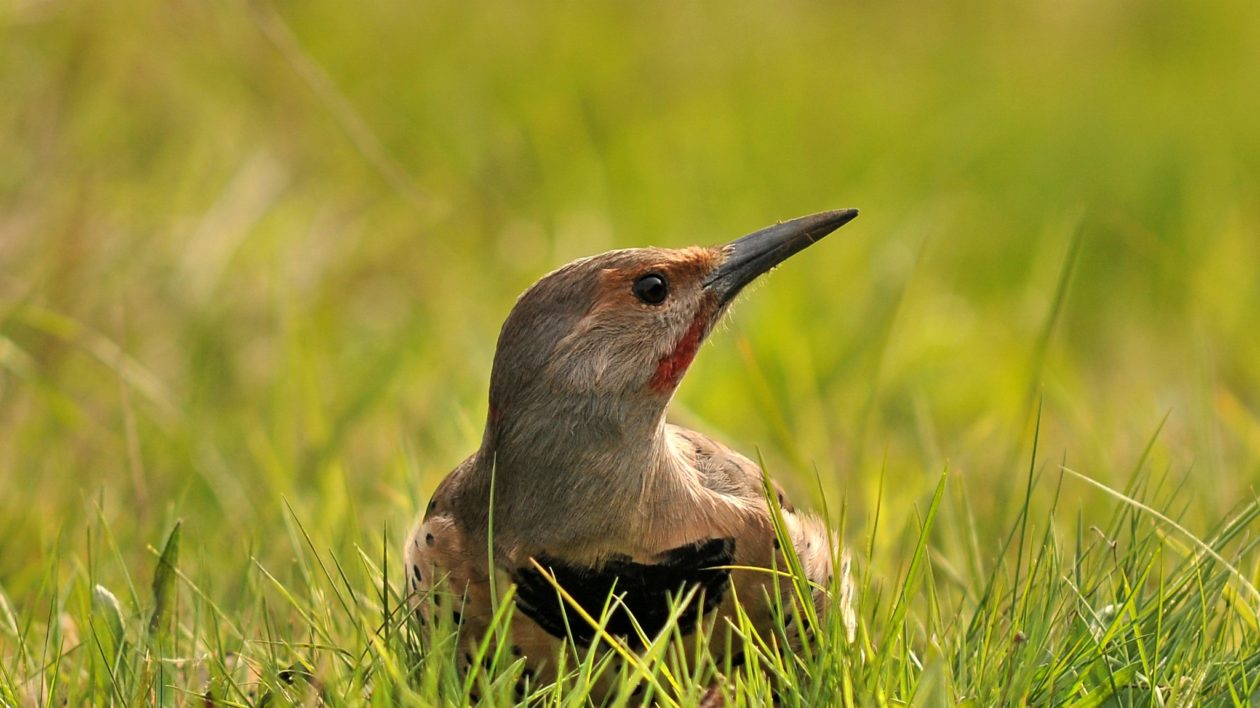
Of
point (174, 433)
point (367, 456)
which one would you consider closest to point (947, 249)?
point (367, 456)

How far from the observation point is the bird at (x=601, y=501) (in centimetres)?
296

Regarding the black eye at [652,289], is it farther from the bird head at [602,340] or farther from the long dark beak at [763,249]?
the long dark beak at [763,249]

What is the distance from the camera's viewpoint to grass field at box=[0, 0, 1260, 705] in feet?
9.37

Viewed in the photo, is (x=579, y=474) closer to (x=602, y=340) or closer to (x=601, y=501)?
(x=601, y=501)

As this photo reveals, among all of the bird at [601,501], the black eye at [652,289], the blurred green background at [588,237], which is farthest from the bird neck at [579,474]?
the blurred green background at [588,237]

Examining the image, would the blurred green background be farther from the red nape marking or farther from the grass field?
the red nape marking

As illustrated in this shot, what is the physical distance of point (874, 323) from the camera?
5.65 metres

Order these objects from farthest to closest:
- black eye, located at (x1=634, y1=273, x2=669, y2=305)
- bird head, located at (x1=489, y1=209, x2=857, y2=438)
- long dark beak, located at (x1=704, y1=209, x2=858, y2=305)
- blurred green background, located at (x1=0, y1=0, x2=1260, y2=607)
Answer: blurred green background, located at (x1=0, y1=0, x2=1260, y2=607), long dark beak, located at (x1=704, y1=209, x2=858, y2=305), black eye, located at (x1=634, y1=273, x2=669, y2=305), bird head, located at (x1=489, y1=209, x2=857, y2=438)

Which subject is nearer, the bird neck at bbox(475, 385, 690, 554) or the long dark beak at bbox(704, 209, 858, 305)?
the bird neck at bbox(475, 385, 690, 554)

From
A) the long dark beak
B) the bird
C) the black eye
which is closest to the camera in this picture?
the bird

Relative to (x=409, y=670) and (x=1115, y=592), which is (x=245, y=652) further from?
(x=1115, y=592)

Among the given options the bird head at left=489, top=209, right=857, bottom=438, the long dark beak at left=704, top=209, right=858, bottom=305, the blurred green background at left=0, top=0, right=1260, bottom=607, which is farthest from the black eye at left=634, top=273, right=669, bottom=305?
the blurred green background at left=0, top=0, right=1260, bottom=607

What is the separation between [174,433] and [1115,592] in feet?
9.01

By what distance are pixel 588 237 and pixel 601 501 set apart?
10.9ft
